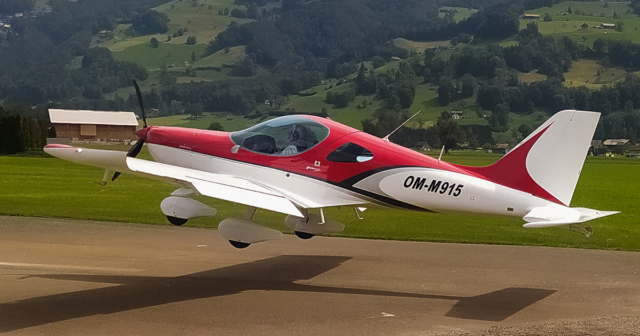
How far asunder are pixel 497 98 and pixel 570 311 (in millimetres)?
129502

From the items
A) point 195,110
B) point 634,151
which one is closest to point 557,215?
point 195,110

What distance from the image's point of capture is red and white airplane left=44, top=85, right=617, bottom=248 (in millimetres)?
12414

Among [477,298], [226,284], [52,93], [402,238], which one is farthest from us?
[52,93]

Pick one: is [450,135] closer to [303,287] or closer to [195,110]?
[303,287]

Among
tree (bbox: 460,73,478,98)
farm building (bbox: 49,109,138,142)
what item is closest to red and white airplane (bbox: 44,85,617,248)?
farm building (bbox: 49,109,138,142)

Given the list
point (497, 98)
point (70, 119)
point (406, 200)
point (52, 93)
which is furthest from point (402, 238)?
point (52, 93)

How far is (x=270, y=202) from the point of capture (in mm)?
13047

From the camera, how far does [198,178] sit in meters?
13.2

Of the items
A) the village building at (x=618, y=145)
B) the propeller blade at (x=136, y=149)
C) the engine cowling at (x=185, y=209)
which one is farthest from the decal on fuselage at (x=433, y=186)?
the village building at (x=618, y=145)

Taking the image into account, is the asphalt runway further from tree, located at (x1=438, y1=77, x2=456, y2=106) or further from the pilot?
tree, located at (x1=438, y1=77, x2=456, y2=106)

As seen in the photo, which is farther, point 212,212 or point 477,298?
A: point 212,212

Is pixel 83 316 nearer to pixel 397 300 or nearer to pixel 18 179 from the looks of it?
pixel 397 300

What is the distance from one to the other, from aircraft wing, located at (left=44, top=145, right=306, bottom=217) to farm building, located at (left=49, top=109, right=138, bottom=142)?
5687 cm

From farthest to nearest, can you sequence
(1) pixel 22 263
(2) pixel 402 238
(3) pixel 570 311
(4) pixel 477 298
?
(2) pixel 402 238
(1) pixel 22 263
(4) pixel 477 298
(3) pixel 570 311
